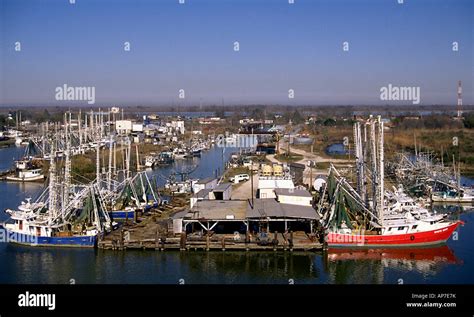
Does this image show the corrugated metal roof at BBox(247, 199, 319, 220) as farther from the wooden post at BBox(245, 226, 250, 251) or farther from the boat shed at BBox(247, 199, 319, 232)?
the wooden post at BBox(245, 226, 250, 251)

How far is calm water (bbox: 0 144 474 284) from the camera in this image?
457 inches

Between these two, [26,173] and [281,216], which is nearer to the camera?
[281,216]

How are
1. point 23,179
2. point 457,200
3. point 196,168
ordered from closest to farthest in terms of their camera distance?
point 457,200 < point 23,179 < point 196,168

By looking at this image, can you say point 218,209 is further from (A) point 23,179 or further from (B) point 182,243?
(A) point 23,179

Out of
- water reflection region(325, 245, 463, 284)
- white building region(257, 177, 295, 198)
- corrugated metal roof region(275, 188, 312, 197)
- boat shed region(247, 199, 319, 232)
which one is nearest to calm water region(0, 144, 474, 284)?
water reflection region(325, 245, 463, 284)

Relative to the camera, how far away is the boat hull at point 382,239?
13.7 m

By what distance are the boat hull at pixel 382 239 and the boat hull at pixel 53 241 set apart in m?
5.91

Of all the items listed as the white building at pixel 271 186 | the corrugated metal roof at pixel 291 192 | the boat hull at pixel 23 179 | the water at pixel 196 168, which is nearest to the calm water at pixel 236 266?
the corrugated metal roof at pixel 291 192

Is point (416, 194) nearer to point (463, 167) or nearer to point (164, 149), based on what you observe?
point (463, 167)

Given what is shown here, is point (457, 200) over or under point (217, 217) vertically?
under

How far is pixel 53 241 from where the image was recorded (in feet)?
45.3

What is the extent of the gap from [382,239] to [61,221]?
26.7 ft

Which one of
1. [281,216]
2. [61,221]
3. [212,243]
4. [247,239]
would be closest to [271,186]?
[281,216]
